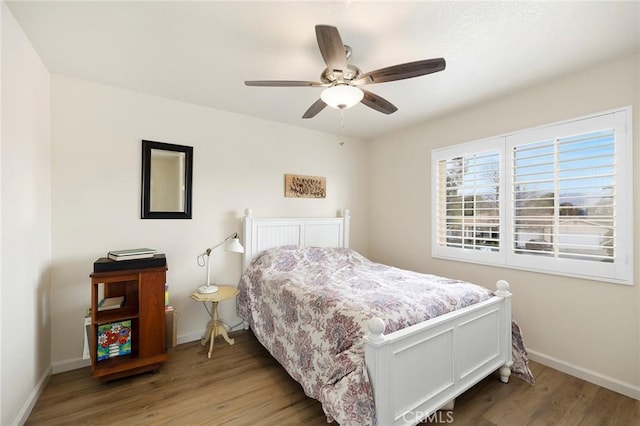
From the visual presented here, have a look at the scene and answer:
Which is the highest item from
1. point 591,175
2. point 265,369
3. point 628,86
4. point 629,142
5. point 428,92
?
point 428,92

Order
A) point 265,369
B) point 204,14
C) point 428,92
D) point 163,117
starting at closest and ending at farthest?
point 204,14
point 265,369
point 428,92
point 163,117

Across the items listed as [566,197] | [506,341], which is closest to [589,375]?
[506,341]

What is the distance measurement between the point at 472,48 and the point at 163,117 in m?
2.80

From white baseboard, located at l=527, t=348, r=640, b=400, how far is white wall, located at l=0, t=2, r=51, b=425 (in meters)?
3.89

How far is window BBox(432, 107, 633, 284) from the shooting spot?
7.03ft

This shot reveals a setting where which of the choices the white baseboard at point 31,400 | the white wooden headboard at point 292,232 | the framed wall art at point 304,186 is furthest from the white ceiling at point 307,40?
the white baseboard at point 31,400

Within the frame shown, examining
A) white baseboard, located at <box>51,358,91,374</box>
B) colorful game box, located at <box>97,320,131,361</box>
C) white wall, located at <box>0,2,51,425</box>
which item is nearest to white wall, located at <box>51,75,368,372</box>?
white baseboard, located at <box>51,358,91,374</box>

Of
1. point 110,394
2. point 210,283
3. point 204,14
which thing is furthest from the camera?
point 210,283

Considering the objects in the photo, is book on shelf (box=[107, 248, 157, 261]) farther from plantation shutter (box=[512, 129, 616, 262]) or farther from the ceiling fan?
plantation shutter (box=[512, 129, 616, 262])

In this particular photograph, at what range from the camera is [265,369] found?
8.01 feet

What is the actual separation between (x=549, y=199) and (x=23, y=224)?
13.2 ft

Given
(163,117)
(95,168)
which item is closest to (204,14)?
(163,117)

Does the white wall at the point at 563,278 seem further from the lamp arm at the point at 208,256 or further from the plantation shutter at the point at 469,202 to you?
the lamp arm at the point at 208,256

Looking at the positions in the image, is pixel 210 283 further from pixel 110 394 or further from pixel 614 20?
pixel 614 20
